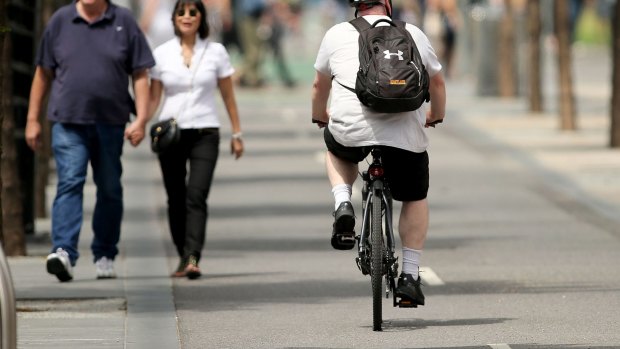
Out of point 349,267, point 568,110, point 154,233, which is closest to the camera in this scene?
point 349,267

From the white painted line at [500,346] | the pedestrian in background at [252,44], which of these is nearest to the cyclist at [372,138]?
the white painted line at [500,346]

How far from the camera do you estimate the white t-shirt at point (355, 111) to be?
32.9 feet

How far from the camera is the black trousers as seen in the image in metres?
12.6

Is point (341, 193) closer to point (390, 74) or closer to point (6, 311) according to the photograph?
→ point (390, 74)

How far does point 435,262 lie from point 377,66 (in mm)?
3906

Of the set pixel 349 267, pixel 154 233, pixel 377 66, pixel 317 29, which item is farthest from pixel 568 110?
pixel 317 29

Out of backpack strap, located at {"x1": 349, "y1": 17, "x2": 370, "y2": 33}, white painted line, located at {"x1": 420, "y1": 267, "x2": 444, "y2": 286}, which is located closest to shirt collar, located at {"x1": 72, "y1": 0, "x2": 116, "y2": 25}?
white painted line, located at {"x1": 420, "y1": 267, "x2": 444, "y2": 286}

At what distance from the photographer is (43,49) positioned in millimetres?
12359

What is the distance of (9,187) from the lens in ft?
45.2

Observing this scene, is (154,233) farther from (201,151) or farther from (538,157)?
(538,157)

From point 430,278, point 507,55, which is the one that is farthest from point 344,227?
point 507,55

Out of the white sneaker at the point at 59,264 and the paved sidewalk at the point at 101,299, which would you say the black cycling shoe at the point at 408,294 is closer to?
the paved sidewalk at the point at 101,299

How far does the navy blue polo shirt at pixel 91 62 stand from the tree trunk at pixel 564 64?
12959mm

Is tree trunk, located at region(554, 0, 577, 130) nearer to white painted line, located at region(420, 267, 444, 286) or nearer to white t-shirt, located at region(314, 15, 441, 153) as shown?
white painted line, located at region(420, 267, 444, 286)
